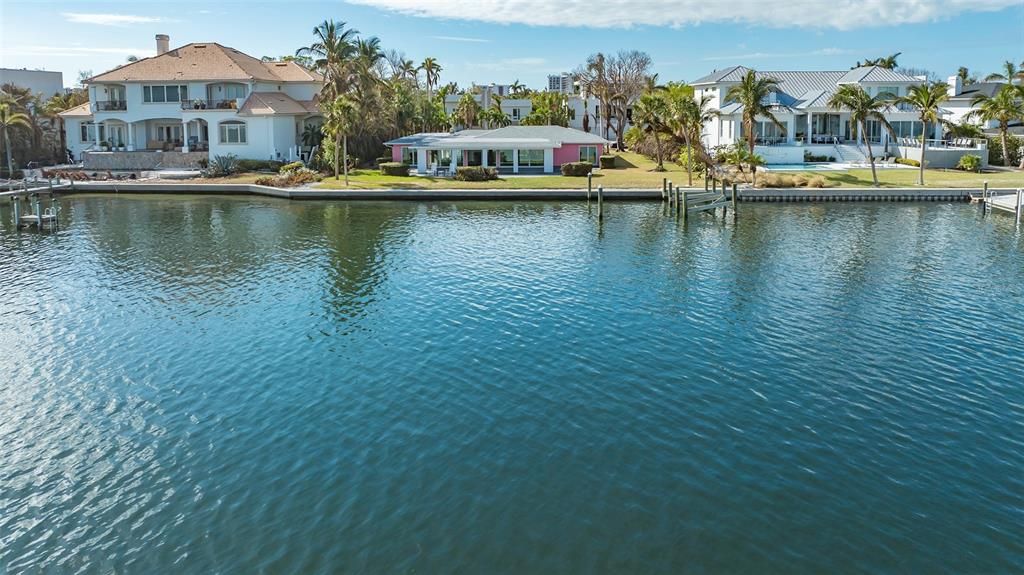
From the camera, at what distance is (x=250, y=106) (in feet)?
225

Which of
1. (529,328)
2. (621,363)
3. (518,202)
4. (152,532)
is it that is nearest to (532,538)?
(152,532)

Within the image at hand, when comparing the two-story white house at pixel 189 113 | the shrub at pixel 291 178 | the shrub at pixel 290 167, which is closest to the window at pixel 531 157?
the shrub at pixel 291 178

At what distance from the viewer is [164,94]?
70812 mm

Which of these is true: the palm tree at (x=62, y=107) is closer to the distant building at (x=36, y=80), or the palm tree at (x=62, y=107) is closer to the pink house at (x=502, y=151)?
the distant building at (x=36, y=80)

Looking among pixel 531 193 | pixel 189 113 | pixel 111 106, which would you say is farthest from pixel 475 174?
pixel 111 106

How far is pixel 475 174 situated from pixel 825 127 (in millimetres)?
32610

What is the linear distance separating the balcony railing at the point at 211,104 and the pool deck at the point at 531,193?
429 inches

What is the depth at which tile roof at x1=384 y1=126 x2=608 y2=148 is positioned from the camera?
222 ft

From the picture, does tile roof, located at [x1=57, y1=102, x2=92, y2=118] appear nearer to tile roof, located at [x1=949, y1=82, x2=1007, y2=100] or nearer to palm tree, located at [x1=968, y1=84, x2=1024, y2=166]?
palm tree, located at [x1=968, y1=84, x2=1024, y2=166]

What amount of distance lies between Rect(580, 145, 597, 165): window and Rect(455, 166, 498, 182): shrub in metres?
10.3

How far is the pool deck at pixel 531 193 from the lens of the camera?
54.9m

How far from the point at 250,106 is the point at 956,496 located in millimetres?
63940

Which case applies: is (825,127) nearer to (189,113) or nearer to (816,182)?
(816,182)

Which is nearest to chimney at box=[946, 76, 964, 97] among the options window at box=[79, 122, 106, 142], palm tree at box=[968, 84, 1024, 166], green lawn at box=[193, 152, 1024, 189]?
palm tree at box=[968, 84, 1024, 166]
